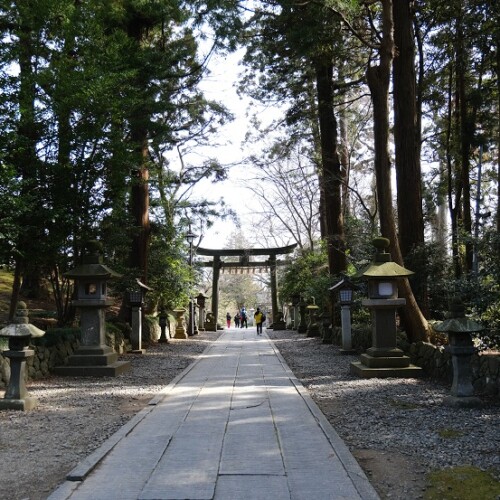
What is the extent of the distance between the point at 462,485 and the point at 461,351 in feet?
9.27

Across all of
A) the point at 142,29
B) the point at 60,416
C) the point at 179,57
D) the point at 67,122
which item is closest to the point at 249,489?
the point at 60,416

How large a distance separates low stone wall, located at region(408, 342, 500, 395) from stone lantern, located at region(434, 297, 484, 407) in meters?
Answer: 0.67

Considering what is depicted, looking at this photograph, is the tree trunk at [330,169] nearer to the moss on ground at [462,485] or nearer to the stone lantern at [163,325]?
the stone lantern at [163,325]

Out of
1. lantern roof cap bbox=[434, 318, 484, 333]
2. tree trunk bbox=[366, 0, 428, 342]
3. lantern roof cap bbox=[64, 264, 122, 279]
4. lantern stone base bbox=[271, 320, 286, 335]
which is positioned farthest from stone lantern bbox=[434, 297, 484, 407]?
lantern stone base bbox=[271, 320, 286, 335]

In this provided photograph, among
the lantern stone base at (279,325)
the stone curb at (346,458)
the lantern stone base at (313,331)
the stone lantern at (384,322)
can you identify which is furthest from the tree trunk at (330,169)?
the lantern stone base at (279,325)

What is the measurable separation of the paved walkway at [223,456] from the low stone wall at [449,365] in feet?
7.83

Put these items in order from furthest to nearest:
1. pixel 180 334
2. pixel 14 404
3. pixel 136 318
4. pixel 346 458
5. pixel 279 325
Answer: pixel 279 325, pixel 180 334, pixel 136 318, pixel 14 404, pixel 346 458

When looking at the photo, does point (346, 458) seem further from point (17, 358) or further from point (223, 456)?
point (17, 358)

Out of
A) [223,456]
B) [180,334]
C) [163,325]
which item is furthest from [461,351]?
[180,334]

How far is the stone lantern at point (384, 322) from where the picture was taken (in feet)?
29.3

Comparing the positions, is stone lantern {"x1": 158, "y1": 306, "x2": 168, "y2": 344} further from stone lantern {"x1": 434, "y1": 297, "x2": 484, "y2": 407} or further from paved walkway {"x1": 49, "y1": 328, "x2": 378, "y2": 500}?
stone lantern {"x1": 434, "y1": 297, "x2": 484, "y2": 407}

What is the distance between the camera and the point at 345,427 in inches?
219

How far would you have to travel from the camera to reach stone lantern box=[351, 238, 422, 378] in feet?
29.3

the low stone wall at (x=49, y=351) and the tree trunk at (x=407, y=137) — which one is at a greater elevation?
the tree trunk at (x=407, y=137)
